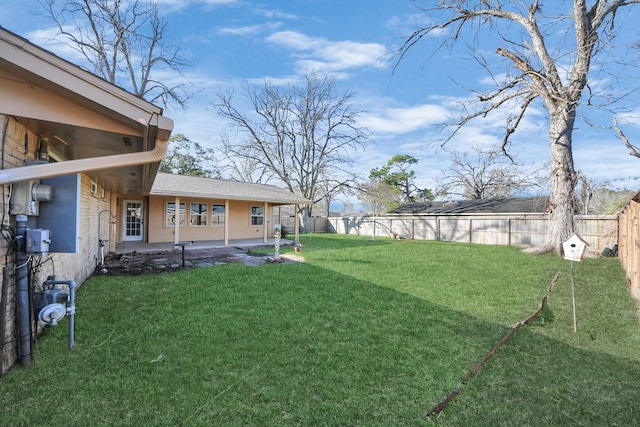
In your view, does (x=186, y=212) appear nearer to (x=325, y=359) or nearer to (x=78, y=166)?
(x=78, y=166)

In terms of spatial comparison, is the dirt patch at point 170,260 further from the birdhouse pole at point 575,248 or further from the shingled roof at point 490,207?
the shingled roof at point 490,207

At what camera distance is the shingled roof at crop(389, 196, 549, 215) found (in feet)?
54.9

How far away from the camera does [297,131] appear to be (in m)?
28.0

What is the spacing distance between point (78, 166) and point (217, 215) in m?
12.6

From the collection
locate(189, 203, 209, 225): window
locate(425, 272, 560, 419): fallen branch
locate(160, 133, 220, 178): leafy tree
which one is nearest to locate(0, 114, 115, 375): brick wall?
locate(425, 272, 560, 419): fallen branch

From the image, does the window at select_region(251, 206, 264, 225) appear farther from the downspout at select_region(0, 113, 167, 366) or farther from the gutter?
the downspout at select_region(0, 113, 167, 366)

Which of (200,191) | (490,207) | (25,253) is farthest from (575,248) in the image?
(490,207)

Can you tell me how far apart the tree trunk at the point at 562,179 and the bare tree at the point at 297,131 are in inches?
688

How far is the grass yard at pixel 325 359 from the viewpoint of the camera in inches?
95.5

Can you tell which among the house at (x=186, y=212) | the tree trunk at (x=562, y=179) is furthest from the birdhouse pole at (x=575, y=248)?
the house at (x=186, y=212)

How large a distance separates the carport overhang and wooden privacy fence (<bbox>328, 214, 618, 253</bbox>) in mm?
14901

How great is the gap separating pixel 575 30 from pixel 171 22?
18873 millimetres

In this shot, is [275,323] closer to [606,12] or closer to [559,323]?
[559,323]

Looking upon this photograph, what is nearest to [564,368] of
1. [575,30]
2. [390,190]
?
[575,30]
